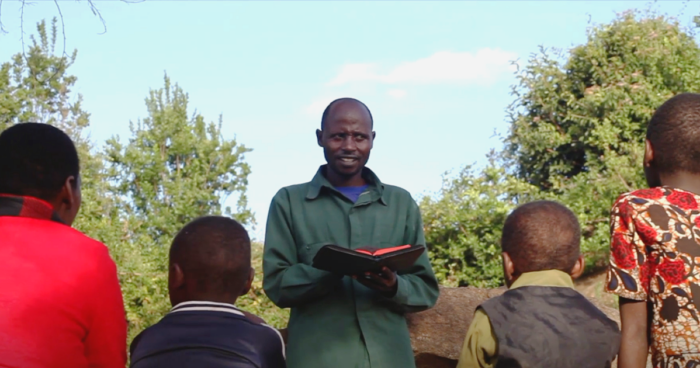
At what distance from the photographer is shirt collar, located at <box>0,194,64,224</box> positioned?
2.64 meters

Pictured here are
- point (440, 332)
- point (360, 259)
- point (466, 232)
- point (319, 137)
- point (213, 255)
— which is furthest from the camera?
point (466, 232)

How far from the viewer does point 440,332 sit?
5.17m

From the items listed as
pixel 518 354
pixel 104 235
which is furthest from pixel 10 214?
pixel 104 235

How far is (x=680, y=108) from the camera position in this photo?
9.41ft

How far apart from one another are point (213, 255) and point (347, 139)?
1.15 meters

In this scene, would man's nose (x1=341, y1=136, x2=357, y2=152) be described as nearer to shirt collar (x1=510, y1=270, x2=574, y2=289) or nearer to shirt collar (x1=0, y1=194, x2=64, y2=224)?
shirt collar (x1=510, y1=270, x2=574, y2=289)

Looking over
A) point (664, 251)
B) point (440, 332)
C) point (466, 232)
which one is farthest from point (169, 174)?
point (664, 251)

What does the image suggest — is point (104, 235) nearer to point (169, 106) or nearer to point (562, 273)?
point (169, 106)

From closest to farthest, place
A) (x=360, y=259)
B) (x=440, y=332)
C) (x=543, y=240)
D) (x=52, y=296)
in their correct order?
(x=52, y=296) → (x=543, y=240) → (x=360, y=259) → (x=440, y=332)

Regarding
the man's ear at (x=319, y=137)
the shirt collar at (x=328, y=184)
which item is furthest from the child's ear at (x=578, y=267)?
the man's ear at (x=319, y=137)

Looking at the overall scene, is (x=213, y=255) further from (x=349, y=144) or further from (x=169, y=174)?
(x=169, y=174)

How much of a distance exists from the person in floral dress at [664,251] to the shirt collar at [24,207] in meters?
1.88

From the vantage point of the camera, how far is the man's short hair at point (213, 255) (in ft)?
9.38

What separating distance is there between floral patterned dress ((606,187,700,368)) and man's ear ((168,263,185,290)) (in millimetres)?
1461
